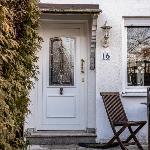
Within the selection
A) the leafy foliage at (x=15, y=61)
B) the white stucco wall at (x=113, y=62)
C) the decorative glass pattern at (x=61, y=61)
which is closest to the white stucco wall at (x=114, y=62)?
the white stucco wall at (x=113, y=62)

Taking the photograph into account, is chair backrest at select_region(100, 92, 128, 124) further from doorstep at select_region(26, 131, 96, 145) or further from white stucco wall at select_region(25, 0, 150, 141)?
doorstep at select_region(26, 131, 96, 145)

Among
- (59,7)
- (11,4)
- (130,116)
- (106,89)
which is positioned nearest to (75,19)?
(59,7)

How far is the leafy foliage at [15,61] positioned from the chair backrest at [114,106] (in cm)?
318

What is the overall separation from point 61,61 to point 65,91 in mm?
651

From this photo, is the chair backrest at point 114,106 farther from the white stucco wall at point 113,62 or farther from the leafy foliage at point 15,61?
the leafy foliage at point 15,61

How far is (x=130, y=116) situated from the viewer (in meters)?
9.09

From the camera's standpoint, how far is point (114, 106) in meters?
8.62

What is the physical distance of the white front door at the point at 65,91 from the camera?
9.34 metres

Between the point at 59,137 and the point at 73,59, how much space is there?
170 centimetres

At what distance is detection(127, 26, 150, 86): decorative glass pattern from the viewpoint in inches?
366

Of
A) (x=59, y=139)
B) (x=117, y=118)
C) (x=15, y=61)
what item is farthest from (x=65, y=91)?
(x=15, y=61)

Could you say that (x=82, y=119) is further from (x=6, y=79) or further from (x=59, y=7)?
(x=6, y=79)

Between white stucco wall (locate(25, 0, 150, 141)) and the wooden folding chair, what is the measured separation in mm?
336

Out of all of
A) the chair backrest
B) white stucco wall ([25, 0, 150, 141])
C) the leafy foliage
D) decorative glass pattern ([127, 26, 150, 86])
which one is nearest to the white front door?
white stucco wall ([25, 0, 150, 141])
